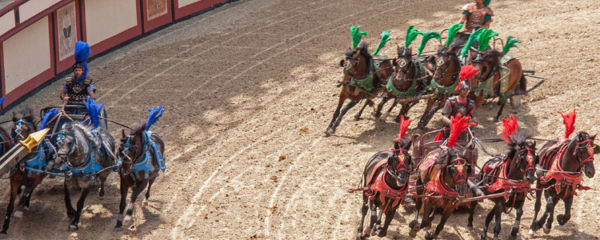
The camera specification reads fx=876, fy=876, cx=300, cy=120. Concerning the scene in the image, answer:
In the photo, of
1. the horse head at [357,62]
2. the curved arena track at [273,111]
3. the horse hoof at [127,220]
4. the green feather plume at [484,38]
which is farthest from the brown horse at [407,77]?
the horse hoof at [127,220]

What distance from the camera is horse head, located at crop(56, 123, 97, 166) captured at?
12906mm

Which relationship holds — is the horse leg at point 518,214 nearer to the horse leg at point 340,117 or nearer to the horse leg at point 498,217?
the horse leg at point 498,217

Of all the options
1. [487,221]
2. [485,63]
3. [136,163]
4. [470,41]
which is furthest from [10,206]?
[485,63]

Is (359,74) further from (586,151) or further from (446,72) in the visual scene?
(586,151)

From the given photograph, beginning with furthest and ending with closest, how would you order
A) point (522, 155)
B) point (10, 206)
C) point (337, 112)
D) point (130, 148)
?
point (337, 112) → point (10, 206) → point (130, 148) → point (522, 155)

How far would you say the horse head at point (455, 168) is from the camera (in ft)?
40.2

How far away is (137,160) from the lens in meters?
13.3

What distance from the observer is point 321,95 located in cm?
1919

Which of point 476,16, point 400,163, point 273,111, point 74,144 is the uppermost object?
point 476,16

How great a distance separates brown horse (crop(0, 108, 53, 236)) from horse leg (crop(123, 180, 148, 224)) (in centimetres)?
139

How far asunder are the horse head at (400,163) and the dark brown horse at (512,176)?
138cm

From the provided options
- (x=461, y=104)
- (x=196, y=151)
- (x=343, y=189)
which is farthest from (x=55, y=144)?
(x=461, y=104)

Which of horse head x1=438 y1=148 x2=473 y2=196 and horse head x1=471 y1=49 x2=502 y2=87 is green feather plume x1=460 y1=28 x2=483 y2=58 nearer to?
horse head x1=471 y1=49 x2=502 y2=87

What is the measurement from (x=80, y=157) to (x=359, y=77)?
19.7ft
